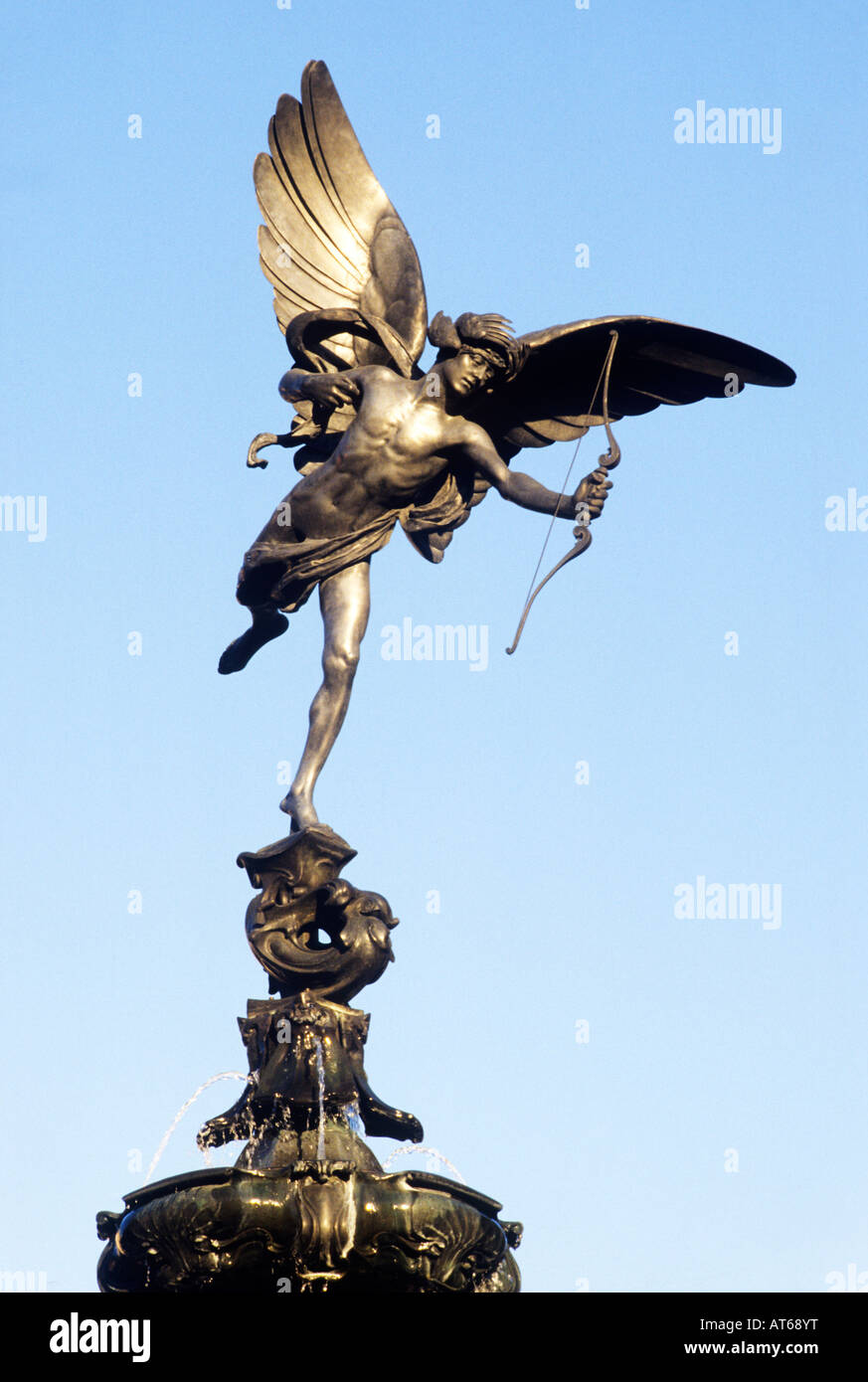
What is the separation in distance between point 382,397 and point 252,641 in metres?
1.80

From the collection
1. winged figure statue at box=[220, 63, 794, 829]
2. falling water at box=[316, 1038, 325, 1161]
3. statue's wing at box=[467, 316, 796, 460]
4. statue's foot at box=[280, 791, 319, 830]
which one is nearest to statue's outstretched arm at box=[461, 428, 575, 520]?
winged figure statue at box=[220, 63, 794, 829]

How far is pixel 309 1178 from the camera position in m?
12.5

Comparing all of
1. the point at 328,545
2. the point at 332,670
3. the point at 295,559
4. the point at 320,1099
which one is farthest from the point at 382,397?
the point at 320,1099

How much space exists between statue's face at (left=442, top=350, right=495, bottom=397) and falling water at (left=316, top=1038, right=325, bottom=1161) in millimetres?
Result: 4237

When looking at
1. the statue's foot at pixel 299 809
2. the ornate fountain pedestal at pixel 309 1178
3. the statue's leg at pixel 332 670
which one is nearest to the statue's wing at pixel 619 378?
the statue's leg at pixel 332 670

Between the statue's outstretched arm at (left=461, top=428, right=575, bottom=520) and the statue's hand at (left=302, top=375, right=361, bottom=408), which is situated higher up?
the statue's hand at (left=302, top=375, right=361, bottom=408)

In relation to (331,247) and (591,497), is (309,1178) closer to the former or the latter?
(591,497)

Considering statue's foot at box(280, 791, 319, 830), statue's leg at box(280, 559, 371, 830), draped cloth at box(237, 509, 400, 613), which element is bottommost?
statue's foot at box(280, 791, 319, 830)

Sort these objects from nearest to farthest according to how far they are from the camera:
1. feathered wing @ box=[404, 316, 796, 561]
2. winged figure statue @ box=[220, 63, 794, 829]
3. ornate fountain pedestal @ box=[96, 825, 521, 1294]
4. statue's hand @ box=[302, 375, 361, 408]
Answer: ornate fountain pedestal @ box=[96, 825, 521, 1294] → winged figure statue @ box=[220, 63, 794, 829] → statue's hand @ box=[302, 375, 361, 408] → feathered wing @ box=[404, 316, 796, 561]

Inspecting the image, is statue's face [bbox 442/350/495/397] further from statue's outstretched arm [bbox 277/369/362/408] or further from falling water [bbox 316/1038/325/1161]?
falling water [bbox 316/1038/325/1161]

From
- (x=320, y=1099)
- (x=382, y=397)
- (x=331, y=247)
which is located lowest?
(x=320, y=1099)

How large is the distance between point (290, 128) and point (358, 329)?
5.61ft

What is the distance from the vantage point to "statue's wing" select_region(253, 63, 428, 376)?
15297 millimetres
